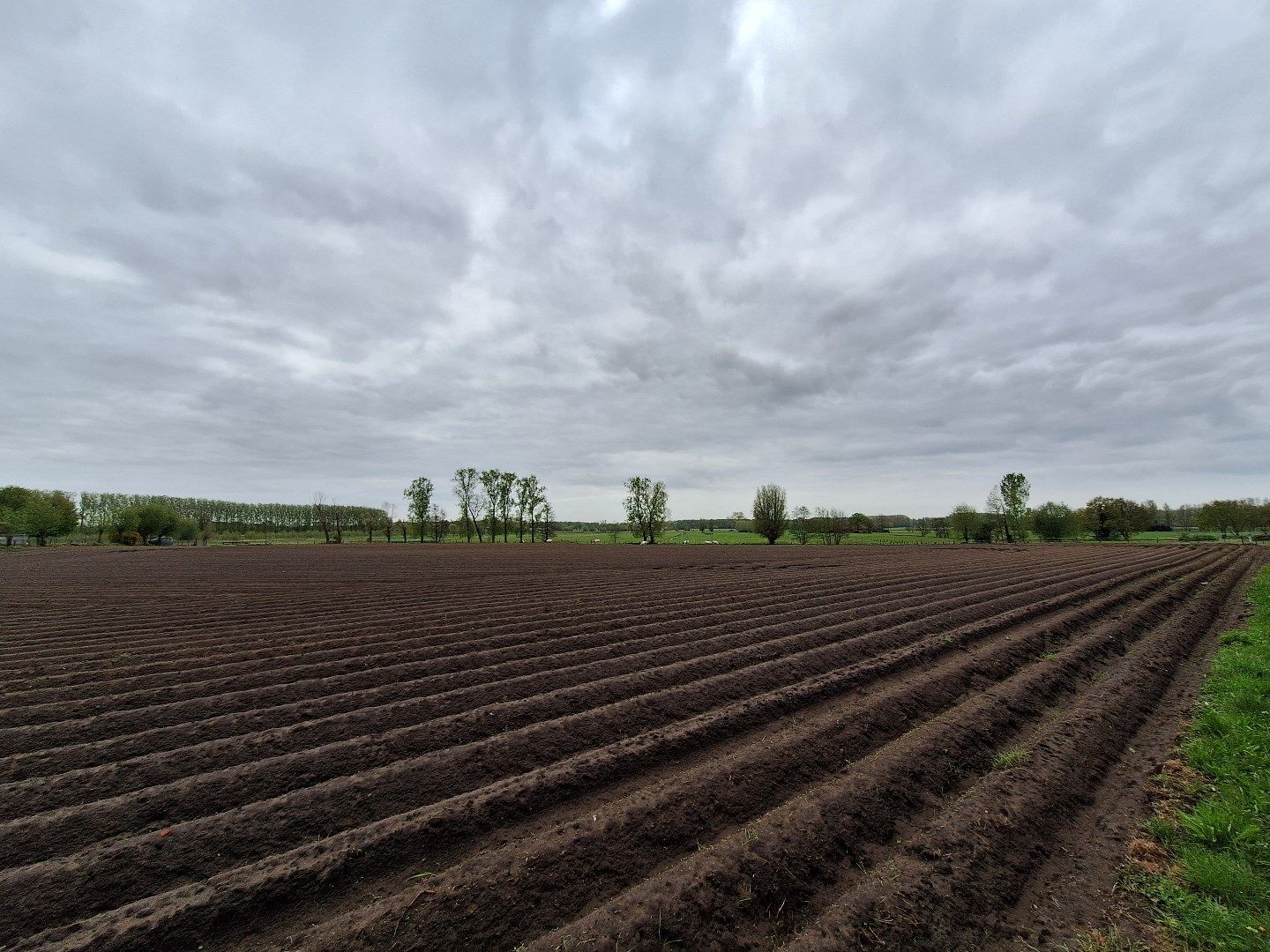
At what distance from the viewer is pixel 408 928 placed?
3441 mm

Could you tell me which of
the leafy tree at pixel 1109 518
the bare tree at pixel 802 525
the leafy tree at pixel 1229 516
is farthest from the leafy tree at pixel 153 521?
the leafy tree at pixel 1229 516

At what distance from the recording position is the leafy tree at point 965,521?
8881 centimetres

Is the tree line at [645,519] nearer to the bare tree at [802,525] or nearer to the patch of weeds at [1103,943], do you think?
the bare tree at [802,525]

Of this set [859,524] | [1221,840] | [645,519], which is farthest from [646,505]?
[1221,840]

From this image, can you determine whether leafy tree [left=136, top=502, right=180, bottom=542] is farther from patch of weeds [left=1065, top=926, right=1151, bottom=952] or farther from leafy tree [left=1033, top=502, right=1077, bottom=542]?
leafy tree [left=1033, top=502, right=1077, bottom=542]

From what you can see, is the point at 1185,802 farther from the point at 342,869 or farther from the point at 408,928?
the point at 342,869

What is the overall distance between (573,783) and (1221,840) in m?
5.76

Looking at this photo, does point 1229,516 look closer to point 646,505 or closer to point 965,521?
point 965,521

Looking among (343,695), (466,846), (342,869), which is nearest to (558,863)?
(466,846)

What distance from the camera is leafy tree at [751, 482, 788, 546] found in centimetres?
9044

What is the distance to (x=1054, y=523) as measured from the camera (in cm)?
8544

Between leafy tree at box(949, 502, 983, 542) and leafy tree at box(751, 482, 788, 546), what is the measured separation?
3053cm

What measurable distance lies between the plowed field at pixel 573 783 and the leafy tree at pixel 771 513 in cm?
7918

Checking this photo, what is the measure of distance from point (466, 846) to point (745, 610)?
11.8m
